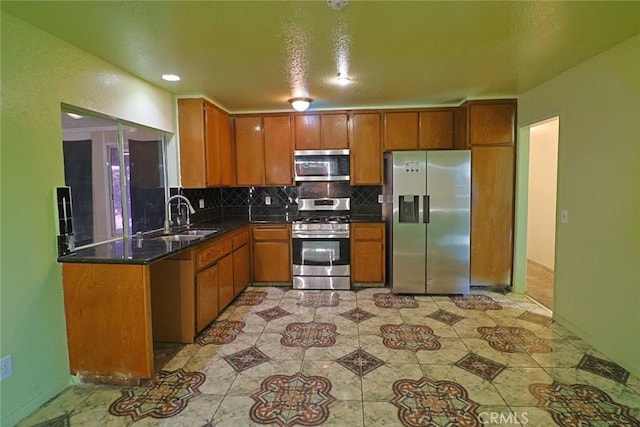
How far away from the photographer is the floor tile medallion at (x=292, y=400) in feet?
6.78

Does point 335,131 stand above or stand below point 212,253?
above

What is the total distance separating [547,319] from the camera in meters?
3.48

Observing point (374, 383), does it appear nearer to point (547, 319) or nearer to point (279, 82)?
point (547, 319)

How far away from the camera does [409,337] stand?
3109mm

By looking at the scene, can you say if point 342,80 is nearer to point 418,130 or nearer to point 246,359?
point 418,130

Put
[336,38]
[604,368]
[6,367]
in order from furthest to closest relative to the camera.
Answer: [604,368] → [336,38] → [6,367]

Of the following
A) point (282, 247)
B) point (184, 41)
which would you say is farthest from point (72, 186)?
point (282, 247)

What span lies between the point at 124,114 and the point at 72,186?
2.48 ft

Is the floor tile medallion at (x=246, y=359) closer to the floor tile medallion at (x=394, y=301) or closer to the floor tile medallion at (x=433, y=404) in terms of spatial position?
the floor tile medallion at (x=433, y=404)

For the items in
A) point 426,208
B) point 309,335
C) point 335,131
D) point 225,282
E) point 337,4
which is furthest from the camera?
point 335,131

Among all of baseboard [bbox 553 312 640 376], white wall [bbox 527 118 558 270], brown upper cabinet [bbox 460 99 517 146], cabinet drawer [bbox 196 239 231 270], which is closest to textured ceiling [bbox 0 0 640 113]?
brown upper cabinet [bbox 460 99 517 146]

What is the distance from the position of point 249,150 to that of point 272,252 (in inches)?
56.5

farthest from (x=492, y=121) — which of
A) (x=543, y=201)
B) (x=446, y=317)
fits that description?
(x=446, y=317)

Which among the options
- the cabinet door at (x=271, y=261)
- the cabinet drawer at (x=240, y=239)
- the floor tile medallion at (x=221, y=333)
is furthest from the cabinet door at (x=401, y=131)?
the floor tile medallion at (x=221, y=333)
